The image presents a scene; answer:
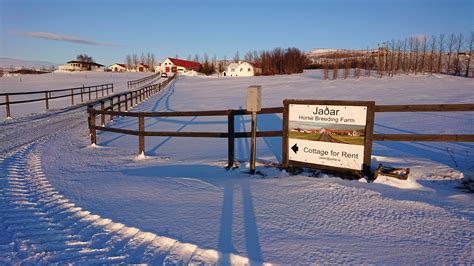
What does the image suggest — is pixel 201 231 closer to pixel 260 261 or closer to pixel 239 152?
pixel 260 261

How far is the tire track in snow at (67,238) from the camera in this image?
3225 mm

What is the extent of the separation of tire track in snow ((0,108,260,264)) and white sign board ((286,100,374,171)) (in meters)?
3.04

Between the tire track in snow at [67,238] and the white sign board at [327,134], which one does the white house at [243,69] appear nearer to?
the white sign board at [327,134]

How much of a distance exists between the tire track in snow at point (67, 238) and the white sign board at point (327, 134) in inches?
120

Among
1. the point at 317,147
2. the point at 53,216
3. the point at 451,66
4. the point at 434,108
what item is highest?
the point at 451,66

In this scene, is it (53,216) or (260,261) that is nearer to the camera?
(260,261)

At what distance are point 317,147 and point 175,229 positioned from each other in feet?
9.89

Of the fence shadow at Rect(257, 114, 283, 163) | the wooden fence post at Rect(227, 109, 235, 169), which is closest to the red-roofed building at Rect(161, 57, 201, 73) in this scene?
the fence shadow at Rect(257, 114, 283, 163)

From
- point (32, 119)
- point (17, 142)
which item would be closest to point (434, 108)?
point (17, 142)

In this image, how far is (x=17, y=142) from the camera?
9406mm

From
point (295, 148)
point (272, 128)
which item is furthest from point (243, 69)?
point (295, 148)

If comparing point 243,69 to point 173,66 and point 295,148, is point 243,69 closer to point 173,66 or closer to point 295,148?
point 173,66

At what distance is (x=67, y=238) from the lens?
144 inches

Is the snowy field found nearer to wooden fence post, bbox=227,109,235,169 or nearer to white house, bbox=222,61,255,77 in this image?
wooden fence post, bbox=227,109,235,169
